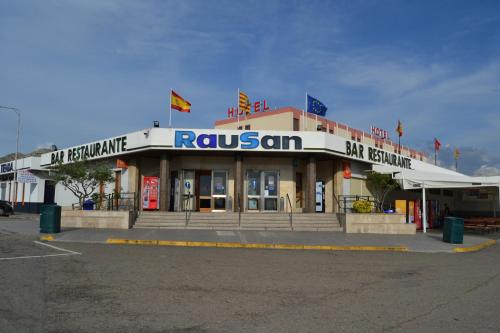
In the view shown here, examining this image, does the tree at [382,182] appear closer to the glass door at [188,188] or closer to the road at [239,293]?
the glass door at [188,188]

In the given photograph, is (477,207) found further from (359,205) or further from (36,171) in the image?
(36,171)

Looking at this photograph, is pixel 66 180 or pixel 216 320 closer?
pixel 216 320

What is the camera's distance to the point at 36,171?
40.1m

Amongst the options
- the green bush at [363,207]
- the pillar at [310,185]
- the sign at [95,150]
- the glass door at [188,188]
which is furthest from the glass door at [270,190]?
the sign at [95,150]

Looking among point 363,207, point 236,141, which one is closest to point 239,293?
point 363,207

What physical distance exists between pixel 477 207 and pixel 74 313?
42.9 metres

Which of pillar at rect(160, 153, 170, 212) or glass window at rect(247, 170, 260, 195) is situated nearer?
pillar at rect(160, 153, 170, 212)

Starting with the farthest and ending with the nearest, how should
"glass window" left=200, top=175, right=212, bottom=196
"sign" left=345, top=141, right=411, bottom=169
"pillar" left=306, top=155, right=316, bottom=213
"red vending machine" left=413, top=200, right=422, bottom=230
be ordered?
"sign" left=345, top=141, right=411, bottom=169 → "glass window" left=200, top=175, right=212, bottom=196 → "red vending machine" left=413, top=200, right=422, bottom=230 → "pillar" left=306, top=155, right=316, bottom=213

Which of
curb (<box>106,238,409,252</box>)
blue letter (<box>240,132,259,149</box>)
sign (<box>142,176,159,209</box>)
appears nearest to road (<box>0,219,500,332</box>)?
curb (<box>106,238,409,252</box>)

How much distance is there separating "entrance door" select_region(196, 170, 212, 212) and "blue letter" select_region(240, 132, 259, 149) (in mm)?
3496

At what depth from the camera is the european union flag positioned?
29402mm

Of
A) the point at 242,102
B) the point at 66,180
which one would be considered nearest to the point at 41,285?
the point at 66,180

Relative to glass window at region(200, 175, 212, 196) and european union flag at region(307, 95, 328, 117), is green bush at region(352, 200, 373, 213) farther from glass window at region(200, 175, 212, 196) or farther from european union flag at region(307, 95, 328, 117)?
european union flag at region(307, 95, 328, 117)

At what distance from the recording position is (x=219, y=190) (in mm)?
25484
